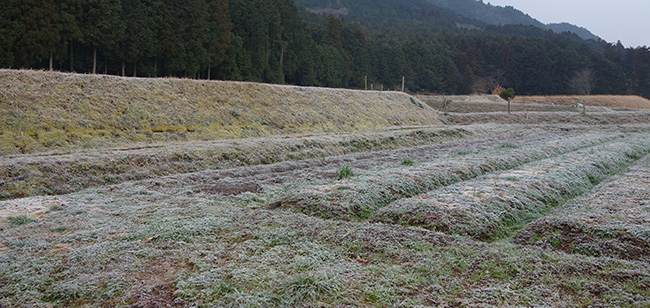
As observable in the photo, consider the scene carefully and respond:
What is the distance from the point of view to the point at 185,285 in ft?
12.4

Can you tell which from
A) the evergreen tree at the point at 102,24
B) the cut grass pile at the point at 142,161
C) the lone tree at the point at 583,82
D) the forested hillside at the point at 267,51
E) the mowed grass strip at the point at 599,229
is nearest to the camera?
the mowed grass strip at the point at 599,229

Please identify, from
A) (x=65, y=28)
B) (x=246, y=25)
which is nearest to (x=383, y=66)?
(x=246, y=25)

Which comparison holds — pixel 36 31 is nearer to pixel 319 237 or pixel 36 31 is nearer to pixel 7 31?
pixel 7 31

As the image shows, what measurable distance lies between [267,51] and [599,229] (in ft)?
132

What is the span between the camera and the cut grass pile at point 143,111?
1176 cm

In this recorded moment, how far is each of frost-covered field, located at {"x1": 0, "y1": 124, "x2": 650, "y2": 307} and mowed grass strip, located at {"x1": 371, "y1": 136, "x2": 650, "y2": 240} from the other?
36 mm

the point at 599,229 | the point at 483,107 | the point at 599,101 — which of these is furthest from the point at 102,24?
the point at 599,101

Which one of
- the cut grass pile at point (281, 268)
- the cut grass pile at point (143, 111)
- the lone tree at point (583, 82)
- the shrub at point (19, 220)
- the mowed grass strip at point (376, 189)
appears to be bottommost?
the shrub at point (19, 220)

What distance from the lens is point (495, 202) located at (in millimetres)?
6832

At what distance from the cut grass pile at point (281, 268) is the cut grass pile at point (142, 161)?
3057mm

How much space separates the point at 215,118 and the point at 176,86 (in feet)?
8.78

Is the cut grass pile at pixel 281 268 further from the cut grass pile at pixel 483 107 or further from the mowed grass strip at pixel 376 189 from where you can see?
the cut grass pile at pixel 483 107

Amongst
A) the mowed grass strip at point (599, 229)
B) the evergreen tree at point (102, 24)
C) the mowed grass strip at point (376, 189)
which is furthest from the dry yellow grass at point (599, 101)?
the mowed grass strip at point (599, 229)

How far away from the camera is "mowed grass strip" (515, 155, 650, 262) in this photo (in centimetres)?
491
